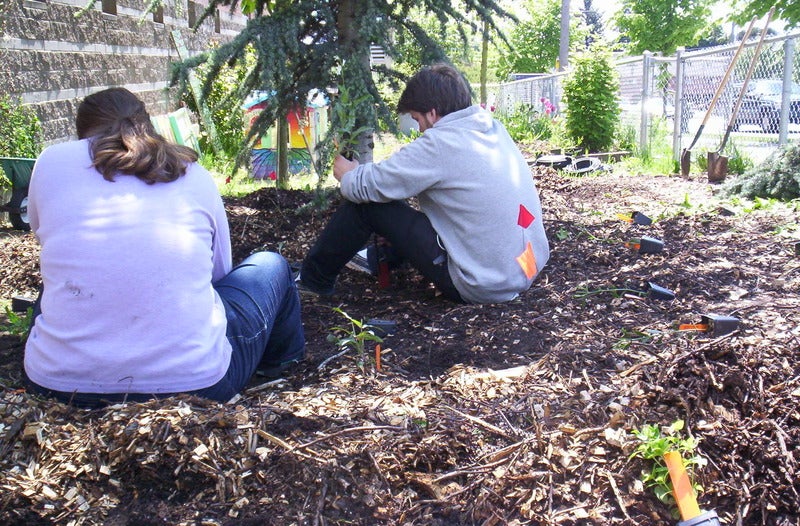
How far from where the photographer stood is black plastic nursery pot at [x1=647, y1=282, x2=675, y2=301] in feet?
11.8

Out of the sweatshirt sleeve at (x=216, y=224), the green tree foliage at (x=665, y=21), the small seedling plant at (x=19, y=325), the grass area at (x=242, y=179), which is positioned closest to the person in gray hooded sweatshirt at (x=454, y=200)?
the sweatshirt sleeve at (x=216, y=224)

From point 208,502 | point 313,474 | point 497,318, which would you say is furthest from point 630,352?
point 208,502

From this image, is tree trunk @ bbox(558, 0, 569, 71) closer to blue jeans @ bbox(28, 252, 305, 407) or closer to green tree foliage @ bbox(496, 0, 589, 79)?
green tree foliage @ bbox(496, 0, 589, 79)

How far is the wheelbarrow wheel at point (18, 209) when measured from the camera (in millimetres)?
5867

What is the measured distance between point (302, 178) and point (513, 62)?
85.0 ft

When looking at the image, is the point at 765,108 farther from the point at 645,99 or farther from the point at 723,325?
the point at 723,325

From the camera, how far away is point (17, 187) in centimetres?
590

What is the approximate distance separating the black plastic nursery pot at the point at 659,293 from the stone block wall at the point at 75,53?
9.77 feet

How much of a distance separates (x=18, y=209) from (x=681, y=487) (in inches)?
215

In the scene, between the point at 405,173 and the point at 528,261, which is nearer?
the point at 405,173

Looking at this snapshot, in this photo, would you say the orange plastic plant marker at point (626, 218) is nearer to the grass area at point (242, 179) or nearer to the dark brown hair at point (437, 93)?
the dark brown hair at point (437, 93)

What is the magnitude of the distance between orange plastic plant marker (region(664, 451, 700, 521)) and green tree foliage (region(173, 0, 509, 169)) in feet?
9.92

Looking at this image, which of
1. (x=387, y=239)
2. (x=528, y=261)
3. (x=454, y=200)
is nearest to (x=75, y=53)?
(x=387, y=239)

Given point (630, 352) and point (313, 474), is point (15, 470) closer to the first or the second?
point (313, 474)
